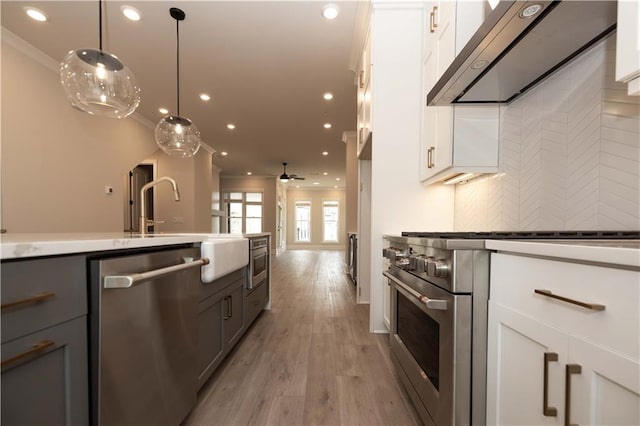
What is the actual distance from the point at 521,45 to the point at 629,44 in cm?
54

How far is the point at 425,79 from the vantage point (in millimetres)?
2238

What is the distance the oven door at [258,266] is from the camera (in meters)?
2.38

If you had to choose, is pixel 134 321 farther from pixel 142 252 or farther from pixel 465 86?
pixel 465 86

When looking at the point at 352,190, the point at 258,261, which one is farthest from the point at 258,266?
the point at 352,190

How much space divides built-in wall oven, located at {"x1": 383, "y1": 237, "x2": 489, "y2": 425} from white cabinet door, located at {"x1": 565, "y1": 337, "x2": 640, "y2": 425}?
1.00 feet

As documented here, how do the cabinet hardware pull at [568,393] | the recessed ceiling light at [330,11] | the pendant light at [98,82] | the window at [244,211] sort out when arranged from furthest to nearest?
the window at [244,211], the recessed ceiling light at [330,11], the pendant light at [98,82], the cabinet hardware pull at [568,393]

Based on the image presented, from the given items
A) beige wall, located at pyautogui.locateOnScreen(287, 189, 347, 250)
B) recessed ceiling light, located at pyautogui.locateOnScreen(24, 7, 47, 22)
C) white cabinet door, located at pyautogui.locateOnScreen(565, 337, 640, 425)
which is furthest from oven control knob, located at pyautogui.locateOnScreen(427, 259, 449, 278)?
beige wall, located at pyautogui.locateOnScreen(287, 189, 347, 250)

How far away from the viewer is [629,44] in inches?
28.3

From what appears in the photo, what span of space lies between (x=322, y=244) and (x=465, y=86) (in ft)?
37.1

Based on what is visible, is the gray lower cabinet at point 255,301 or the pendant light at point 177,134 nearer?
the gray lower cabinet at point 255,301

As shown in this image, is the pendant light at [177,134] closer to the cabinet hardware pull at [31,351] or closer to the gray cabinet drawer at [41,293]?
the gray cabinet drawer at [41,293]

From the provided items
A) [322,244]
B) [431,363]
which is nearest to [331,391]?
[431,363]

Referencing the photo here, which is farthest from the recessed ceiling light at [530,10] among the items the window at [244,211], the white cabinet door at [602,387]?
the window at [244,211]

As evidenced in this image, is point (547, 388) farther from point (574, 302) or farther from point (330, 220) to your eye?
point (330, 220)
